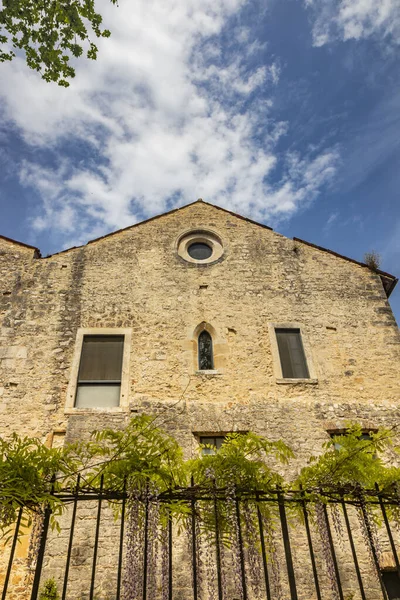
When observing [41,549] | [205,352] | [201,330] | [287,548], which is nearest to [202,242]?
[201,330]

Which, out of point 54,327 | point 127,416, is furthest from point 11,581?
point 54,327

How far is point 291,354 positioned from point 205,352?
6.06 ft

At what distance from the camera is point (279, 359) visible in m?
9.12

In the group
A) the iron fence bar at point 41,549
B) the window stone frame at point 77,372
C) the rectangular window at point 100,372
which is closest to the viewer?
the iron fence bar at point 41,549

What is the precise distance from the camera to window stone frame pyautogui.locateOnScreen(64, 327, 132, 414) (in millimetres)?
8227

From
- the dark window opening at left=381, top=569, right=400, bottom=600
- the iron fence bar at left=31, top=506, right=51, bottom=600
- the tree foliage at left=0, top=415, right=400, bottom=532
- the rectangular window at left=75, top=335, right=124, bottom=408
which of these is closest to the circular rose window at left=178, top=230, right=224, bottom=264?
the rectangular window at left=75, top=335, right=124, bottom=408

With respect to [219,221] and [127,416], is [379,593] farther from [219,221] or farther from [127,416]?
[219,221]

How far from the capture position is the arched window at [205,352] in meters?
9.01

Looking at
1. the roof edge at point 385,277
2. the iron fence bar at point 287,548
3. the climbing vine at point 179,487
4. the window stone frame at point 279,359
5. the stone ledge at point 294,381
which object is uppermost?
the roof edge at point 385,277

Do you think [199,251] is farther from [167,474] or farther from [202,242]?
[167,474]

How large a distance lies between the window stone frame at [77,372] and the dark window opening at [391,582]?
5121 mm

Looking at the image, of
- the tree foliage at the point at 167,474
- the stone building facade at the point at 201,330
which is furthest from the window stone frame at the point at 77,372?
the tree foliage at the point at 167,474

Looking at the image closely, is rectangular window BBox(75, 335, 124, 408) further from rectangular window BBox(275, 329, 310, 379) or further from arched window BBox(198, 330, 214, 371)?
rectangular window BBox(275, 329, 310, 379)

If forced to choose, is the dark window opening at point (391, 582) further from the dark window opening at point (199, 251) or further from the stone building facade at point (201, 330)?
the dark window opening at point (199, 251)
